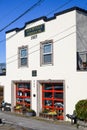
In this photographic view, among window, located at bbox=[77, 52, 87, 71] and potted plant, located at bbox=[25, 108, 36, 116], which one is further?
potted plant, located at bbox=[25, 108, 36, 116]

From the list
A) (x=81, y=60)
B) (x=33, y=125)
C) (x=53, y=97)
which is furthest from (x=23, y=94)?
→ (x=81, y=60)

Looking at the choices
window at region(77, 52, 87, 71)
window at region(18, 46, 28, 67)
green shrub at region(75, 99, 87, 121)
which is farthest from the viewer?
window at region(18, 46, 28, 67)

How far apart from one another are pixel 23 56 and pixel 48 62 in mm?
3304

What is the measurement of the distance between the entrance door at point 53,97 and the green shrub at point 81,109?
2.75 meters

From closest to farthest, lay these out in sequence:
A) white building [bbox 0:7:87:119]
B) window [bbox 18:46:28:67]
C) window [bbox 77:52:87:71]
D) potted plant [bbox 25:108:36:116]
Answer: window [bbox 77:52:87:71], white building [bbox 0:7:87:119], potted plant [bbox 25:108:36:116], window [bbox 18:46:28:67]

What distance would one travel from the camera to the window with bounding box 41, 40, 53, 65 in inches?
753

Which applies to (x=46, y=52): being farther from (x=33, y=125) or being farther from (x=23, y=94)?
(x=33, y=125)

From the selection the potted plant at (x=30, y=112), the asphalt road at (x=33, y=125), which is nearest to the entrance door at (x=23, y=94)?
the potted plant at (x=30, y=112)

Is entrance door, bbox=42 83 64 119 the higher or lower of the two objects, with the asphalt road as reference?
higher

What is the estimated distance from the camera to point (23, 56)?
21875mm

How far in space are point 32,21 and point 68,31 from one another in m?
4.36

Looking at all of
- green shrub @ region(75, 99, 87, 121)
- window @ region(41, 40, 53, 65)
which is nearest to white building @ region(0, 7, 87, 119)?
window @ region(41, 40, 53, 65)

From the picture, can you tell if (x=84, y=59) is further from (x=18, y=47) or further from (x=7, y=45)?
(x=7, y=45)

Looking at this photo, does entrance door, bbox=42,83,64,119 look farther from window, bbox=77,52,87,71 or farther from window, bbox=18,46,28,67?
window, bbox=18,46,28,67
